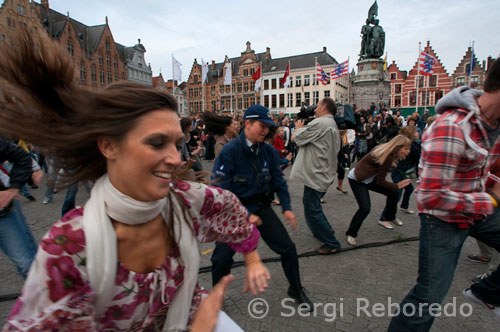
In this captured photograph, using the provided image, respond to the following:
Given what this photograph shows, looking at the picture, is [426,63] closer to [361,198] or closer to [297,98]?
[361,198]

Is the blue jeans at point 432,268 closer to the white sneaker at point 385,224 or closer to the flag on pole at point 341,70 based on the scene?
the white sneaker at point 385,224

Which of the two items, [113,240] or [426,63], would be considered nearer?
[113,240]

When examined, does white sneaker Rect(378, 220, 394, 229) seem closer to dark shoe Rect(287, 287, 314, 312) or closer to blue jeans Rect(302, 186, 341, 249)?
blue jeans Rect(302, 186, 341, 249)

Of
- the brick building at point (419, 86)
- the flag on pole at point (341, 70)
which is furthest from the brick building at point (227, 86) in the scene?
the flag on pole at point (341, 70)

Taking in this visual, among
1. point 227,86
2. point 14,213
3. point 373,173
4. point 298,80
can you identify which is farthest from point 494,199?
point 227,86

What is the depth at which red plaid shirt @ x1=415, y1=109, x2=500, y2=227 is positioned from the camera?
1.82m

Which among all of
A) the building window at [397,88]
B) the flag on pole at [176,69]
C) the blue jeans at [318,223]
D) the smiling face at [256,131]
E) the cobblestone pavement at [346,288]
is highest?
the building window at [397,88]

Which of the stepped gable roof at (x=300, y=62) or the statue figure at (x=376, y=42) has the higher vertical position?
the stepped gable roof at (x=300, y=62)

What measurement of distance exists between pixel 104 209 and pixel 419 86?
55279 mm

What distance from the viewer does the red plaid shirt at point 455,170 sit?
1.82 metres

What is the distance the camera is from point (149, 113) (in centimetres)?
114

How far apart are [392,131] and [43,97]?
900 cm

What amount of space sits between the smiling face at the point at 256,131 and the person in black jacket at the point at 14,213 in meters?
2.15

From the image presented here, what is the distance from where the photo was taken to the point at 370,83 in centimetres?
1906
